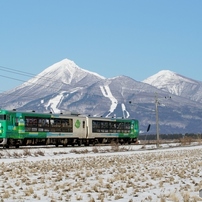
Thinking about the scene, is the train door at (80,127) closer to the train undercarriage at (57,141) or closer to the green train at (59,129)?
the green train at (59,129)

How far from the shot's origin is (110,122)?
63.6 m

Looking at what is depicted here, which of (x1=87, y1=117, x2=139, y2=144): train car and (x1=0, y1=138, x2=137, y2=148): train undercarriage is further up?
(x1=87, y1=117, x2=139, y2=144): train car

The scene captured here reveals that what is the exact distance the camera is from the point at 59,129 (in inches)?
2125

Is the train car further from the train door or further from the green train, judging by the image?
the train door

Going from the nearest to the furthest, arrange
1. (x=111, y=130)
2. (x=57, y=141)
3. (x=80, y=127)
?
(x=57, y=141) < (x=80, y=127) < (x=111, y=130)

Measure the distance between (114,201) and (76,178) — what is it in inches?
241

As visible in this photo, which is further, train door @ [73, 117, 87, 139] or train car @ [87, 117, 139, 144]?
train car @ [87, 117, 139, 144]

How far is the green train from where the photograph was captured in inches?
1895

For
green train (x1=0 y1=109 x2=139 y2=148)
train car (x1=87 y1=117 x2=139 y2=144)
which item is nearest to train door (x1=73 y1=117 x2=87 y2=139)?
green train (x1=0 y1=109 x2=139 y2=148)

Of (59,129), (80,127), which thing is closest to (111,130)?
(80,127)

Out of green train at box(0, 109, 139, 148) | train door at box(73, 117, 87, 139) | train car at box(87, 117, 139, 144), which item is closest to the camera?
green train at box(0, 109, 139, 148)

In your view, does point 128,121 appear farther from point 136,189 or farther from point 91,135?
point 136,189

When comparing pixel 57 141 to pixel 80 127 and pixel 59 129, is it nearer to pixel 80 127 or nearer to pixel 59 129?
pixel 59 129

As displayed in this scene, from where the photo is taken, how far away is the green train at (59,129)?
48125 millimetres
